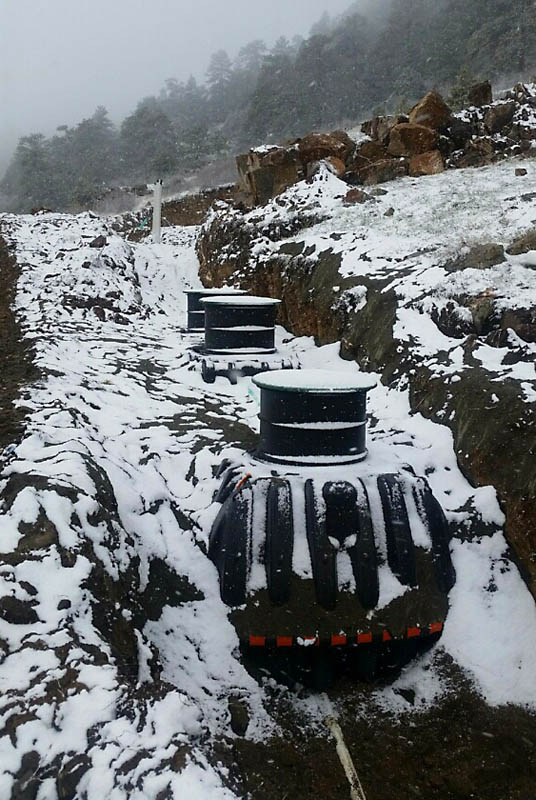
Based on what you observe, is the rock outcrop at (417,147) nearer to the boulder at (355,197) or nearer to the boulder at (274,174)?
the boulder at (274,174)

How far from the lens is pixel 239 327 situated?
846 centimetres

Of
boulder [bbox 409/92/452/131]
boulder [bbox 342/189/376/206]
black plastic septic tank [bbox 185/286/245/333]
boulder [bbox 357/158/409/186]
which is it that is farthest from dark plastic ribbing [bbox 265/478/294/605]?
boulder [bbox 409/92/452/131]

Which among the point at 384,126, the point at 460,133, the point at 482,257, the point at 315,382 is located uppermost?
the point at 384,126

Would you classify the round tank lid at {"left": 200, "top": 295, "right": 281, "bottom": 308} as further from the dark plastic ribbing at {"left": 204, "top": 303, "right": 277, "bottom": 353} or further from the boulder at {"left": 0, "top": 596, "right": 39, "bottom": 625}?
the boulder at {"left": 0, "top": 596, "right": 39, "bottom": 625}

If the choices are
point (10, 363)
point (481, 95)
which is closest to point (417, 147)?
point (481, 95)

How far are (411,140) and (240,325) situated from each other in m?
7.94

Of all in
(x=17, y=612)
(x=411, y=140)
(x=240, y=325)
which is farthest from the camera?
(x=411, y=140)

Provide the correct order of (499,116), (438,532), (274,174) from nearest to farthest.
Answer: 1. (438,532)
2. (499,116)
3. (274,174)

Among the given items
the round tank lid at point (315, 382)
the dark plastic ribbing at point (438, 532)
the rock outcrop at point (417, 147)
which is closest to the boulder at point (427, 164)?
the rock outcrop at point (417, 147)

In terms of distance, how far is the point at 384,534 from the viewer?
A: 3.99 metres

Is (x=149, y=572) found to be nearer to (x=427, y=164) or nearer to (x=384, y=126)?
(x=427, y=164)

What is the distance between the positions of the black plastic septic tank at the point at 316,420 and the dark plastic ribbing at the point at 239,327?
402cm

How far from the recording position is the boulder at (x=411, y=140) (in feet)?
44.7

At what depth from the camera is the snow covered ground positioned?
8.13 feet
